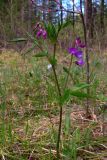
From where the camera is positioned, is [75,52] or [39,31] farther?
[39,31]

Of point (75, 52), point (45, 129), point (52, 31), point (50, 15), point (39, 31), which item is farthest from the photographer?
point (50, 15)

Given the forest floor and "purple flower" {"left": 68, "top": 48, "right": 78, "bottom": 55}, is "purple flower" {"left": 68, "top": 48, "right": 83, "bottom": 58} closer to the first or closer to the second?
"purple flower" {"left": 68, "top": 48, "right": 78, "bottom": 55}

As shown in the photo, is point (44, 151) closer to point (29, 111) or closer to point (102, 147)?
point (102, 147)

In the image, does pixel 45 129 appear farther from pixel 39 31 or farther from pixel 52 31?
pixel 52 31

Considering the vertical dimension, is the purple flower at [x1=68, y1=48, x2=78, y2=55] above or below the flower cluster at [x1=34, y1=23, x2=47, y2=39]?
below

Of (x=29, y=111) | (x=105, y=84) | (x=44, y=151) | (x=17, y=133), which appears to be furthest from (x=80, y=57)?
(x=105, y=84)

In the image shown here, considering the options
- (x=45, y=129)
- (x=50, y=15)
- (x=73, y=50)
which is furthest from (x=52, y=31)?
(x=50, y=15)

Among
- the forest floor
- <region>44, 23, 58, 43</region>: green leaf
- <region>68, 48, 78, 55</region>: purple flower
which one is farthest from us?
the forest floor

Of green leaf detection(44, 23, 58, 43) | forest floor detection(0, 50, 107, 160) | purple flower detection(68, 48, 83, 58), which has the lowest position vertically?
forest floor detection(0, 50, 107, 160)

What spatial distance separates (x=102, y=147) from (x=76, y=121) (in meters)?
0.48

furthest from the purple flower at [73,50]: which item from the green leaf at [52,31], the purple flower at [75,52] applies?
the green leaf at [52,31]

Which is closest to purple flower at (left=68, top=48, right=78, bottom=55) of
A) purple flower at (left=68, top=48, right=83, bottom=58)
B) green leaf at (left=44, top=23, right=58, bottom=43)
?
purple flower at (left=68, top=48, right=83, bottom=58)

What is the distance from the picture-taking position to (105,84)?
3688 millimetres

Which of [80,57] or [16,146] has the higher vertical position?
[80,57]
